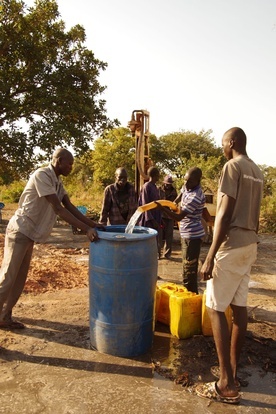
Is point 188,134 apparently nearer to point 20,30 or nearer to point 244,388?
→ point 20,30

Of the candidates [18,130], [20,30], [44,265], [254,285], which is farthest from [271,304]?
[20,30]

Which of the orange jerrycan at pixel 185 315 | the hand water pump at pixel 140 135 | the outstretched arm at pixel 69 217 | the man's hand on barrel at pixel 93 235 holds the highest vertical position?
the hand water pump at pixel 140 135

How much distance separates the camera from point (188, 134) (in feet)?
124

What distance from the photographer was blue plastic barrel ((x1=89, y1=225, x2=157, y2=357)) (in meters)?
3.45

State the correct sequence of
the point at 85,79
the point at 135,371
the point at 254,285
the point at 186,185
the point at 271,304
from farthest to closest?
the point at 85,79 → the point at 254,285 → the point at 271,304 → the point at 186,185 → the point at 135,371

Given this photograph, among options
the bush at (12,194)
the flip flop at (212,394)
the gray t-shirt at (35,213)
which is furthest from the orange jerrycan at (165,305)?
the bush at (12,194)

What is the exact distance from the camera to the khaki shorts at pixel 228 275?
9.50 ft

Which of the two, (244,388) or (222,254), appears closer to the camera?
(222,254)

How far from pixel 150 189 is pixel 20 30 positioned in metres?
6.31

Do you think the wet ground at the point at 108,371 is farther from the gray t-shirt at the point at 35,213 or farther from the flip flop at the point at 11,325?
the gray t-shirt at the point at 35,213

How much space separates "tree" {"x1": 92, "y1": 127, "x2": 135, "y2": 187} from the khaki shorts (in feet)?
87.2

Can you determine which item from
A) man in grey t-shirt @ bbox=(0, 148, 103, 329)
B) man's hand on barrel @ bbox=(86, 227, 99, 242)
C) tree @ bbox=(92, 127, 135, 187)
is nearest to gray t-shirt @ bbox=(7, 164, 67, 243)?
man in grey t-shirt @ bbox=(0, 148, 103, 329)

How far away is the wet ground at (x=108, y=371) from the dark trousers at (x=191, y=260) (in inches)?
27.2

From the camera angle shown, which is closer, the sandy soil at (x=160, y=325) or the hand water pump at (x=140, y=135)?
the sandy soil at (x=160, y=325)
